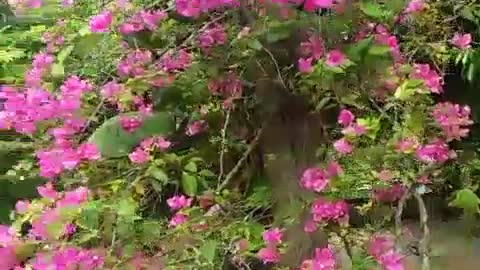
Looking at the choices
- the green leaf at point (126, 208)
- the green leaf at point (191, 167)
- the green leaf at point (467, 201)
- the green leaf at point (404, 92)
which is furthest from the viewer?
the green leaf at point (467, 201)

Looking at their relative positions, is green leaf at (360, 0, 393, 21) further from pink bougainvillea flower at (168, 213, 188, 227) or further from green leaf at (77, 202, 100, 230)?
green leaf at (77, 202, 100, 230)

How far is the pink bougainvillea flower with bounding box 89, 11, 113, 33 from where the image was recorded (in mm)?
1987

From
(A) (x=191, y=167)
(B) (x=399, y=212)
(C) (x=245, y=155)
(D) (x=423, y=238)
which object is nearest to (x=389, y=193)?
(B) (x=399, y=212)

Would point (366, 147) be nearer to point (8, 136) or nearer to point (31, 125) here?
point (31, 125)

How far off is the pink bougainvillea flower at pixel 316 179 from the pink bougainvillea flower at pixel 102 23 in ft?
2.03

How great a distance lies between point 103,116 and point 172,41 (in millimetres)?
A: 260

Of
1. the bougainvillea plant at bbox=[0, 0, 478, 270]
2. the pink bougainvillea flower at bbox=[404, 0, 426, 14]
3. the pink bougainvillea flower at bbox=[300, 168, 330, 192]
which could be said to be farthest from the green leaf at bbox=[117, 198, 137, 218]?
the pink bougainvillea flower at bbox=[404, 0, 426, 14]

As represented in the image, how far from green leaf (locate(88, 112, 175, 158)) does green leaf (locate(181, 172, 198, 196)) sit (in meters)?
0.12

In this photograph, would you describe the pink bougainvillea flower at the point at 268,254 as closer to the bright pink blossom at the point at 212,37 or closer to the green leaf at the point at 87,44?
the bright pink blossom at the point at 212,37

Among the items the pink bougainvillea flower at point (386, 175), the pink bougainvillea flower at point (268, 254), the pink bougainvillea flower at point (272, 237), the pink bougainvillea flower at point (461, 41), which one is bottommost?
the pink bougainvillea flower at point (268, 254)

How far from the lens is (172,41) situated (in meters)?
2.02

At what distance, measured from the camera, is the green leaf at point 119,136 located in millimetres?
1890

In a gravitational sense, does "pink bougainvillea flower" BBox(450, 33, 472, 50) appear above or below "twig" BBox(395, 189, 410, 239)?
above

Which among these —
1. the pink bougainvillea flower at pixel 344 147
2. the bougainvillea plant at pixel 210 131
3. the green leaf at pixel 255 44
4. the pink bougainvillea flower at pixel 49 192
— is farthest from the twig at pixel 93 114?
the pink bougainvillea flower at pixel 344 147
